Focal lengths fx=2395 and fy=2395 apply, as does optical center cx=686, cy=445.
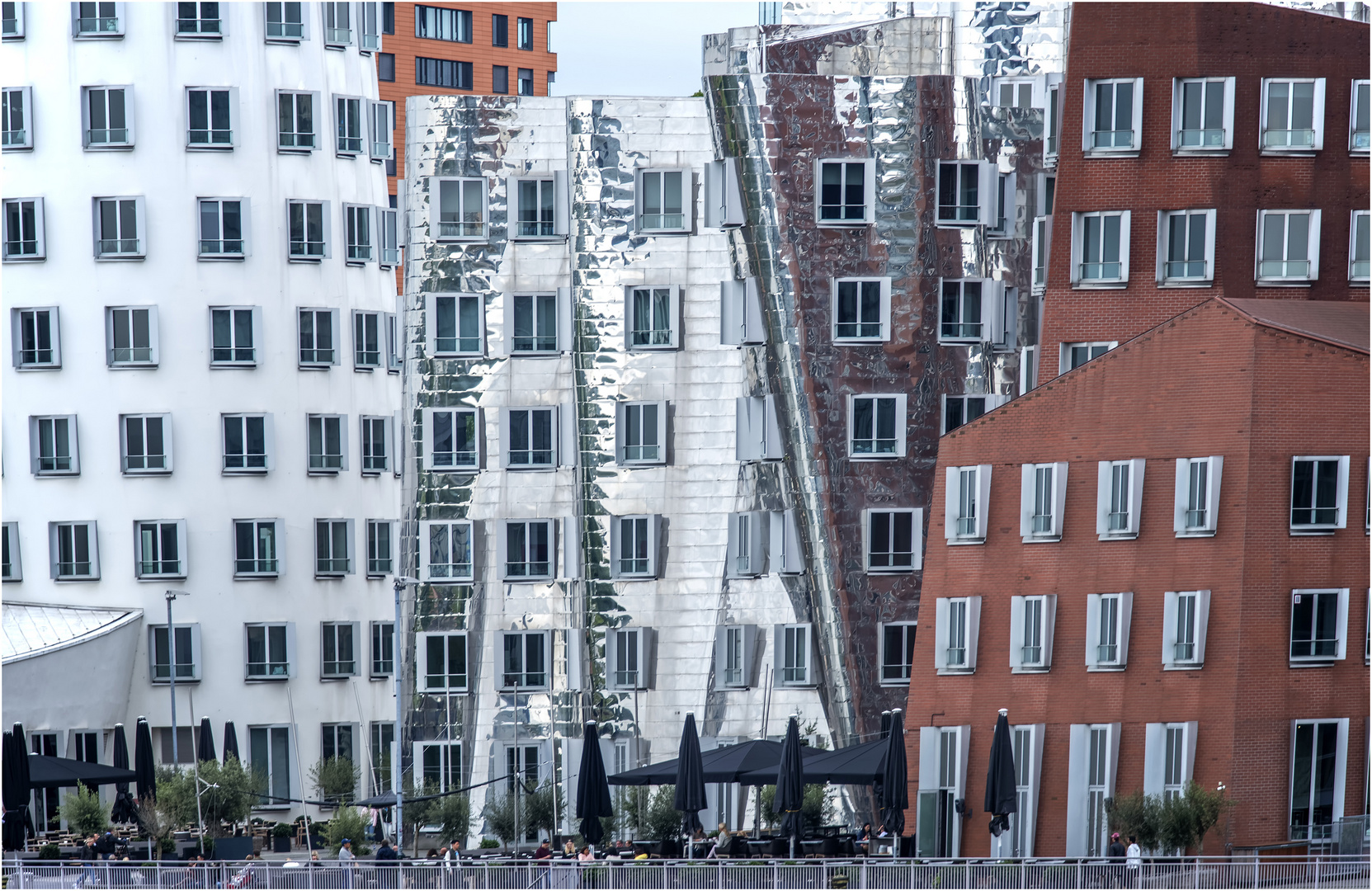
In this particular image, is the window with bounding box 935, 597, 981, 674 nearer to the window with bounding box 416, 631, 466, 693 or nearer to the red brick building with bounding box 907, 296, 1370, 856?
the red brick building with bounding box 907, 296, 1370, 856

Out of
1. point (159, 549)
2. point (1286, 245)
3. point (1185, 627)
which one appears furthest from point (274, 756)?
point (1286, 245)

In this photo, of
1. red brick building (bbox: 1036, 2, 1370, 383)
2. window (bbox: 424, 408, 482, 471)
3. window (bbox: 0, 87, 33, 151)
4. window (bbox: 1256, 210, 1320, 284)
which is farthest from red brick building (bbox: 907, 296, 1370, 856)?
window (bbox: 0, 87, 33, 151)

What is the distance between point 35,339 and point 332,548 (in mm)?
11411

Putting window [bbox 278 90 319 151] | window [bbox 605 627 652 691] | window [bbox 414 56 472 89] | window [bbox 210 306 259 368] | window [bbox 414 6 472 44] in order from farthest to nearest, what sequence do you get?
window [bbox 414 6 472 44] → window [bbox 414 56 472 89] → window [bbox 278 90 319 151] → window [bbox 210 306 259 368] → window [bbox 605 627 652 691]

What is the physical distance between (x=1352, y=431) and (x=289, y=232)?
116 feet

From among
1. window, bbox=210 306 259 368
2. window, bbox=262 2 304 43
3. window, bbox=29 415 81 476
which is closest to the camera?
window, bbox=29 415 81 476

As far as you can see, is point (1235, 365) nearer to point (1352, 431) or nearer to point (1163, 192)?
point (1352, 431)

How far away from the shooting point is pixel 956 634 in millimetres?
62250

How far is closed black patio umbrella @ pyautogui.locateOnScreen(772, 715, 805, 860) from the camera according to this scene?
55.8 metres

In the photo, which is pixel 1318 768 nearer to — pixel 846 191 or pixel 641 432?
pixel 846 191

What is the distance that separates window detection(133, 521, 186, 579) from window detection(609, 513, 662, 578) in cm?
1441

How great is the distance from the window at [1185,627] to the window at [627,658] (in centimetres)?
1726

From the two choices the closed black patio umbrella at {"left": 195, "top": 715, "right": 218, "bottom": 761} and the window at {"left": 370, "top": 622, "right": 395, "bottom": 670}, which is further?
the window at {"left": 370, "top": 622, "right": 395, "bottom": 670}

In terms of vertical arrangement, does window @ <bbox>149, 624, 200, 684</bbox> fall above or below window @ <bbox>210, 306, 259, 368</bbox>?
below
